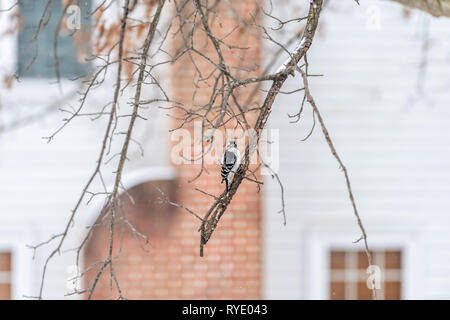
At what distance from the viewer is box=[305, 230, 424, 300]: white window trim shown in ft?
14.4

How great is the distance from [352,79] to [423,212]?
100 centimetres

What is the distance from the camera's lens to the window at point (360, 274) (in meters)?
4.45

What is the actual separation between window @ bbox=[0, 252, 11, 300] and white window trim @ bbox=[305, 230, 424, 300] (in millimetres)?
1964

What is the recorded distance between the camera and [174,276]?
4238 millimetres

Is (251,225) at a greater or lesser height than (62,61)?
lesser

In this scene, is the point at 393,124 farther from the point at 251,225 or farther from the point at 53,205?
the point at 53,205

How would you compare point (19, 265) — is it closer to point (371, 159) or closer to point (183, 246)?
point (183, 246)

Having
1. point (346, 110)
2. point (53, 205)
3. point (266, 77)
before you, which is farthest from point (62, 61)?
point (266, 77)

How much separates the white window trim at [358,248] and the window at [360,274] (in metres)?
0.04

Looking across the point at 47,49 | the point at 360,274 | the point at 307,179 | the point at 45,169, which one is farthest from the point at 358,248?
the point at 47,49

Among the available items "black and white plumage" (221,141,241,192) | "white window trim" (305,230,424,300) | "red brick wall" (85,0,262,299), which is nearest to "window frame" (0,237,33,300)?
"red brick wall" (85,0,262,299)

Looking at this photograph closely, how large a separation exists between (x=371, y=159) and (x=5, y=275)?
2.53 m

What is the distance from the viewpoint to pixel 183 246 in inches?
167

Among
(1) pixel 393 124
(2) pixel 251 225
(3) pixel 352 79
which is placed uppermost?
(3) pixel 352 79
